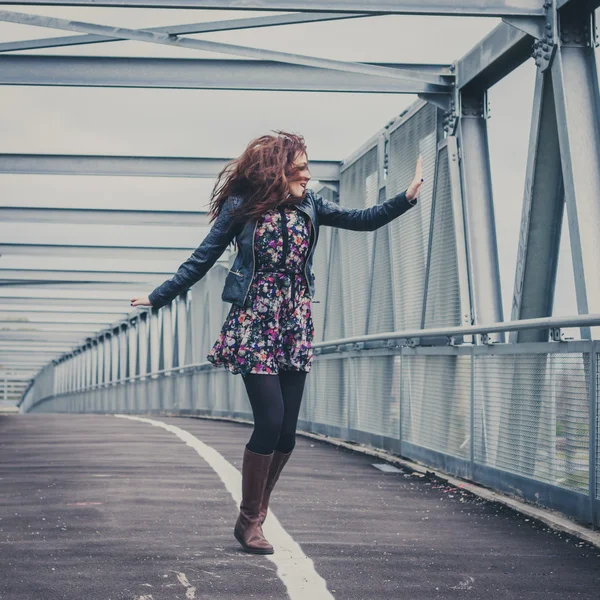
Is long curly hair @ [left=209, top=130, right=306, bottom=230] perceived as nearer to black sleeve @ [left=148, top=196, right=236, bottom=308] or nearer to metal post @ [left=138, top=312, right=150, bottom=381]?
black sleeve @ [left=148, top=196, right=236, bottom=308]

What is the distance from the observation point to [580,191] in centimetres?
895

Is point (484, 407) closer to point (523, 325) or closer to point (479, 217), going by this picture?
point (523, 325)

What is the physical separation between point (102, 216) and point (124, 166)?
4099mm

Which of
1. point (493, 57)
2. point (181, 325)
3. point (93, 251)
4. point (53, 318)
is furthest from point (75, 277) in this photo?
point (493, 57)

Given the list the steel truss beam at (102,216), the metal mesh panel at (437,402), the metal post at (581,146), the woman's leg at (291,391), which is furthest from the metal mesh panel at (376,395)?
the steel truss beam at (102,216)

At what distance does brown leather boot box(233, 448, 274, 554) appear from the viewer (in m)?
5.08

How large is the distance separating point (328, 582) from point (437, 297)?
8077 millimetres

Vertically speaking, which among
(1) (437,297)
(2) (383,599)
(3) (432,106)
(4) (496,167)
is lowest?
(2) (383,599)

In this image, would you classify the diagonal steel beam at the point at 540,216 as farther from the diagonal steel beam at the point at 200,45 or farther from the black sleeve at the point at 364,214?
the black sleeve at the point at 364,214

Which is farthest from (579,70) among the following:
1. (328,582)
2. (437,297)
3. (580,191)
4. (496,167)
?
(328,582)

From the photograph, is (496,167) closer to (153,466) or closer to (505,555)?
(153,466)

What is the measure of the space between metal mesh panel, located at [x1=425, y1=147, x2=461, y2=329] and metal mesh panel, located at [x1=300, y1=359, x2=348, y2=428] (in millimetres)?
1082

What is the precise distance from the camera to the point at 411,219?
44.9 feet

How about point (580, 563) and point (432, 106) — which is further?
point (432, 106)
